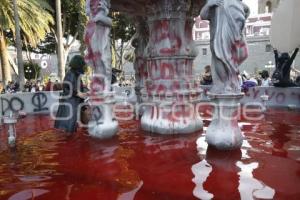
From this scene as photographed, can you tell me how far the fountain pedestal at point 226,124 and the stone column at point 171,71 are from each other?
176cm

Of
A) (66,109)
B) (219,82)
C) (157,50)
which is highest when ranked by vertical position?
(157,50)

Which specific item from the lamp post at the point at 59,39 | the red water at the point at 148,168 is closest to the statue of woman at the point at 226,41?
the red water at the point at 148,168

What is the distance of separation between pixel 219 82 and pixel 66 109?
12.3 ft

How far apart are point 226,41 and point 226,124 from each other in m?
1.51

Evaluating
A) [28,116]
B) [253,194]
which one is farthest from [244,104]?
[253,194]

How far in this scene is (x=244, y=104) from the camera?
13594 mm

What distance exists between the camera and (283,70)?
13273 mm

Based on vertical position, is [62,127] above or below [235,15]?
below

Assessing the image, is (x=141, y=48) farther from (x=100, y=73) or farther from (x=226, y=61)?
(x=226, y=61)

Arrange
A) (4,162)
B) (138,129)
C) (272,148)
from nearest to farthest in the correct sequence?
(4,162)
(272,148)
(138,129)

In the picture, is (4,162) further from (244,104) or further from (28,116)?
(244,104)

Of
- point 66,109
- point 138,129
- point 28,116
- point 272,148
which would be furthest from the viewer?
point 28,116

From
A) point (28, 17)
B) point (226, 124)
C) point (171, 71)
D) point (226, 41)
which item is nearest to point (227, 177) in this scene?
point (226, 124)

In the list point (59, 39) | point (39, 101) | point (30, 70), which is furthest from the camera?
point (30, 70)
